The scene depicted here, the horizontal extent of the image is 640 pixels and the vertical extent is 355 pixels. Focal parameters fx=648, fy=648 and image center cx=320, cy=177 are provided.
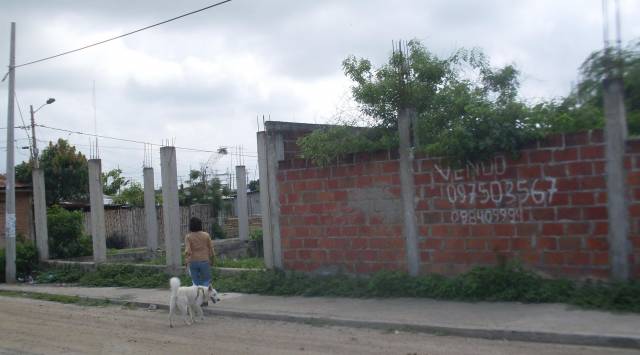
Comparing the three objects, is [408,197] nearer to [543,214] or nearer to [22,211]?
[543,214]

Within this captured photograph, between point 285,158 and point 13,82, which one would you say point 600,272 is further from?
point 13,82

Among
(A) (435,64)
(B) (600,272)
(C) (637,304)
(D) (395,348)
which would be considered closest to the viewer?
(D) (395,348)

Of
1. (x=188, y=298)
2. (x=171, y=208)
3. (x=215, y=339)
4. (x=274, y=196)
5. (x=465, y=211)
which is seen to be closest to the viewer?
(x=215, y=339)

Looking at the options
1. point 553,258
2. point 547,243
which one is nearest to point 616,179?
point 547,243

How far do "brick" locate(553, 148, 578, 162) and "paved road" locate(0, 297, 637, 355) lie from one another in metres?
3.29

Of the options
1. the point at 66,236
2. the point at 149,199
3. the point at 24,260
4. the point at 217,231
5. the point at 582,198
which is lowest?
the point at 24,260

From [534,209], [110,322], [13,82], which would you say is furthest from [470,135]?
[13,82]

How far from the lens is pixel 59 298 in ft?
48.2

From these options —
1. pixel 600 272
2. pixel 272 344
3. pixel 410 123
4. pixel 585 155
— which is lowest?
pixel 272 344

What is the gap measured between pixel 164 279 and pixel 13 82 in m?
7.90

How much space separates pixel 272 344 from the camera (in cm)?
894

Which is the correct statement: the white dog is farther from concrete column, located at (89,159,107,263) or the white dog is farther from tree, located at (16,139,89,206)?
tree, located at (16,139,89,206)

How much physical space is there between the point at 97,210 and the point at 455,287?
11467mm

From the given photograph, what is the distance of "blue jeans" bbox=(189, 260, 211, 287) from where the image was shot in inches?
478
